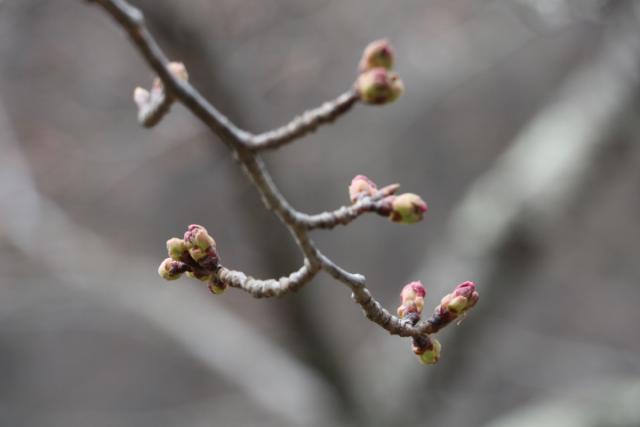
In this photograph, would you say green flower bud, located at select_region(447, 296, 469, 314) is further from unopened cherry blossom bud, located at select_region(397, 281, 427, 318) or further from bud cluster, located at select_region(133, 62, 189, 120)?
bud cluster, located at select_region(133, 62, 189, 120)

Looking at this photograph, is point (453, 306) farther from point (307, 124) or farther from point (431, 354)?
point (307, 124)

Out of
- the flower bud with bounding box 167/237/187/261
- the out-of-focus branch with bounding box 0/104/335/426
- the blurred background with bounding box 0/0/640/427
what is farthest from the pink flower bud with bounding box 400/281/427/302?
the out-of-focus branch with bounding box 0/104/335/426

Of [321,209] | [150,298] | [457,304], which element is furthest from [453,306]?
[321,209]

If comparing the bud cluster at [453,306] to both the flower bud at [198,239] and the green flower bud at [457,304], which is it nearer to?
the green flower bud at [457,304]

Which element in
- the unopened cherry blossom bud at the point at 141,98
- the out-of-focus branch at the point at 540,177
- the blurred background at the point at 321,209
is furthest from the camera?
the blurred background at the point at 321,209

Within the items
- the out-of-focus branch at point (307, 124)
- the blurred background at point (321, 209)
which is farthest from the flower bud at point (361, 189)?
the blurred background at point (321, 209)
